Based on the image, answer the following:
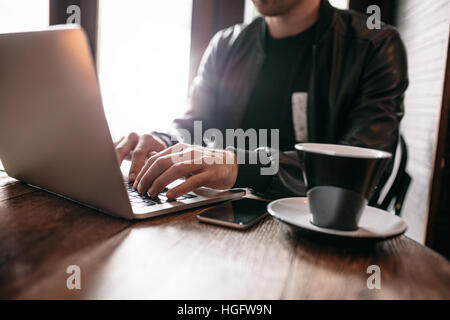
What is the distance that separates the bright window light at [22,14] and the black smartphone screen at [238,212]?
167cm

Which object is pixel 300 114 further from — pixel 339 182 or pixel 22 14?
pixel 22 14

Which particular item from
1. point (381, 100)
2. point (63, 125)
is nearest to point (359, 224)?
point (63, 125)

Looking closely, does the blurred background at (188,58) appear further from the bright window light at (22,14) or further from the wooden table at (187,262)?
the wooden table at (187,262)

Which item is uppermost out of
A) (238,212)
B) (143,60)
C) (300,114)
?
(143,60)

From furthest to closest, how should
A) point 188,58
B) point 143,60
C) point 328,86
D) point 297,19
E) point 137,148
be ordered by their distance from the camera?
1. point 143,60
2. point 188,58
3. point 297,19
4. point 328,86
5. point 137,148

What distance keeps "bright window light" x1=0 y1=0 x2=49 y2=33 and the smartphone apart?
167 cm

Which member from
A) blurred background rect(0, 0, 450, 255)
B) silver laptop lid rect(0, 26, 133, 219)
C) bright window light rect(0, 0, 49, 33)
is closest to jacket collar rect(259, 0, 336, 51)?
blurred background rect(0, 0, 450, 255)

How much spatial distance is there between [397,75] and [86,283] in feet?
3.93

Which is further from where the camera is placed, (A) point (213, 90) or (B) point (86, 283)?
(A) point (213, 90)

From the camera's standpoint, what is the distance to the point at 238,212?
1.98 ft

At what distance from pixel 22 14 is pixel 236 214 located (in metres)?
1.94

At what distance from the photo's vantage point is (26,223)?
50 centimetres
